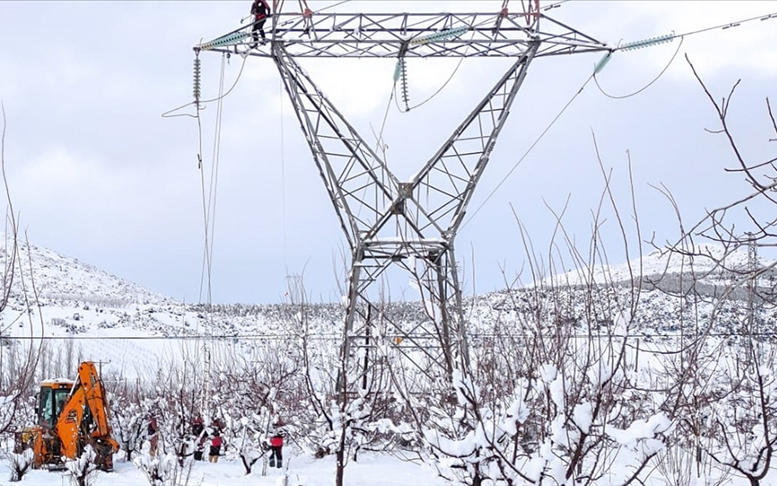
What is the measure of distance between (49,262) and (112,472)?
107 metres

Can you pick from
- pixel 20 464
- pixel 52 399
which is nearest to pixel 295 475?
pixel 20 464

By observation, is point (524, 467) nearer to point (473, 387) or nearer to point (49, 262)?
point (473, 387)

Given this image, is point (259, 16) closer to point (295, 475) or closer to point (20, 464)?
point (295, 475)

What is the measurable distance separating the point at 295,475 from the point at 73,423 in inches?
217

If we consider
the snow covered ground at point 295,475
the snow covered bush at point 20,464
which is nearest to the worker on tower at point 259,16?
the snow covered ground at point 295,475

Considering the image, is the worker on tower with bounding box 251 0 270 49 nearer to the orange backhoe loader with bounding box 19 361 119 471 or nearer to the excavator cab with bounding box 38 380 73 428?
the orange backhoe loader with bounding box 19 361 119 471

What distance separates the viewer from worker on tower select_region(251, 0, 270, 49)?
39.4 feet

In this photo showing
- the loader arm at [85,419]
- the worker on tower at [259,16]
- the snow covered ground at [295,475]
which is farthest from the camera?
the loader arm at [85,419]

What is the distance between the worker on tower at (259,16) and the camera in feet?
39.4

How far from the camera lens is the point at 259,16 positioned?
12.1 metres

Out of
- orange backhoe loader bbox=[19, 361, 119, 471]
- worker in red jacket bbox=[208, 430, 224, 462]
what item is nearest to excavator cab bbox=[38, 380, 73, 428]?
orange backhoe loader bbox=[19, 361, 119, 471]

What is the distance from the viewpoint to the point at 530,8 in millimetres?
11789

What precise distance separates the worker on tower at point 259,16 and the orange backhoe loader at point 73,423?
9557 millimetres

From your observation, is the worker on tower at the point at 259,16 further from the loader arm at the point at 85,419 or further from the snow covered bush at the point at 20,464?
the snow covered bush at the point at 20,464
